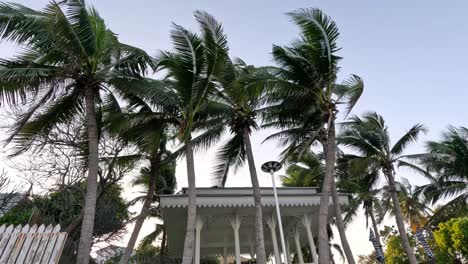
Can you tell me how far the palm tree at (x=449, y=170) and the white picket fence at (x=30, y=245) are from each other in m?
17.9

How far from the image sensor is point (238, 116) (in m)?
11.9

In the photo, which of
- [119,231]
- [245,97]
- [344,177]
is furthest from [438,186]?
[119,231]

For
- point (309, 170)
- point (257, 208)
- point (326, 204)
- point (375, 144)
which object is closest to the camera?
point (326, 204)

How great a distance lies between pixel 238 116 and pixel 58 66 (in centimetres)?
585

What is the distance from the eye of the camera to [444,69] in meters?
11.7

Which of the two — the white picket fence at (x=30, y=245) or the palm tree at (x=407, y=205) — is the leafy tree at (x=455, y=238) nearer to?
the palm tree at (x=407, y=205)

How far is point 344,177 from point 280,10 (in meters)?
12.3

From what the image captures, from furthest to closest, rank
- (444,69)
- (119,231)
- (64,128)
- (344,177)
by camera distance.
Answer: (344,177) < (119,231) < (64,128) < (444,69)

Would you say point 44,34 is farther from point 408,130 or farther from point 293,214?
point 408,130

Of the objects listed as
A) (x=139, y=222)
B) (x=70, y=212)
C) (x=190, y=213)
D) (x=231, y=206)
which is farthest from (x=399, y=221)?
(x=70, y=212)

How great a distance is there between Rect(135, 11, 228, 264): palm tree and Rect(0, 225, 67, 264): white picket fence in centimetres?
477

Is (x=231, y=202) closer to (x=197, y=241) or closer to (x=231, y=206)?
(x=231, y=206)

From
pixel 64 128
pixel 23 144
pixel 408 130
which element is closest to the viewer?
Result: pixel 23 144

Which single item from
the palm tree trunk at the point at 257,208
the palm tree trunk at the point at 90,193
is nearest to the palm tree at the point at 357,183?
the palm tree trunk at the point at 257,208
